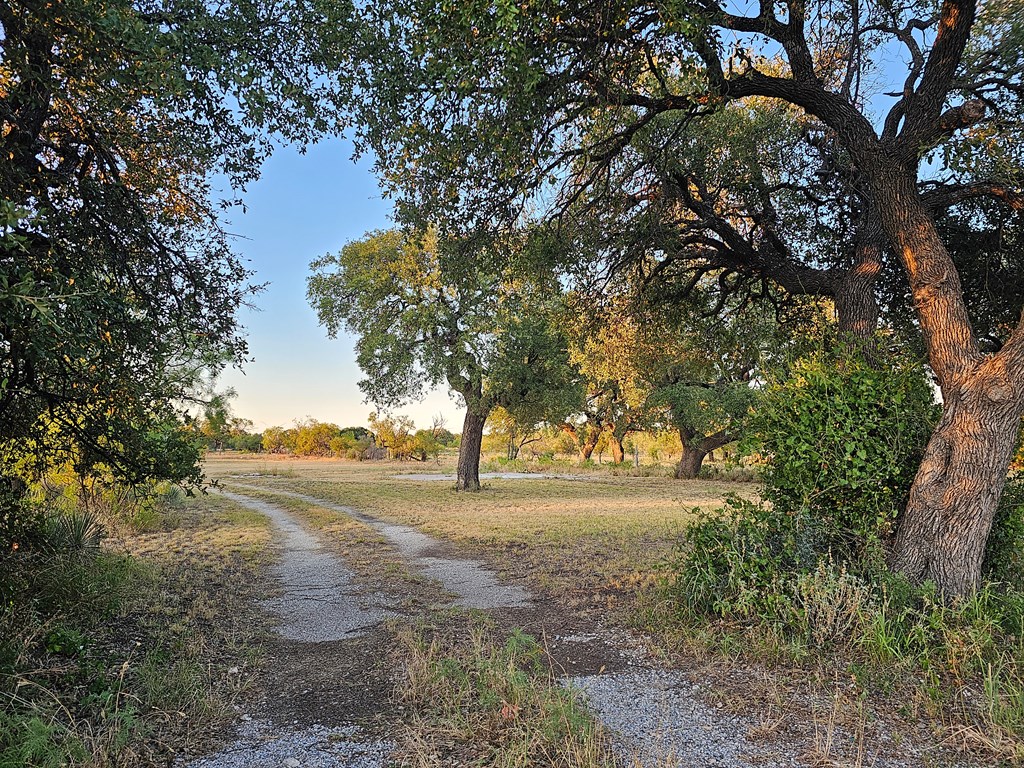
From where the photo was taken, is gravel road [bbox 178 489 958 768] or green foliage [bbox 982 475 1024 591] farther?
green foliage [bbox 982 475 1024 591]

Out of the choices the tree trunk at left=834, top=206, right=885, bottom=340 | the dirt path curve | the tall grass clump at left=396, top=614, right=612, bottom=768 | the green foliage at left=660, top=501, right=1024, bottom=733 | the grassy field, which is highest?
the tree trunk at left=834, top=206, right=885, bottom=340

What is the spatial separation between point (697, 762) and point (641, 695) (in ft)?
3.00

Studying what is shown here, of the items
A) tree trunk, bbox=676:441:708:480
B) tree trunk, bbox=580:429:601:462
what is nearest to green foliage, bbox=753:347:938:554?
tree trunk, bbox=676:441:708:480

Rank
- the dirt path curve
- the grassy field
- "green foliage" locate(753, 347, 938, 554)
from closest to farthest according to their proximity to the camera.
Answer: the dirt path curve < "green foliage" locate(753, 347, 938, 554) < the grassy field

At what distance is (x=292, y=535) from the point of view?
12180mm

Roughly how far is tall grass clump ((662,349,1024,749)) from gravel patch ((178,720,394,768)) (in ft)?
9.42

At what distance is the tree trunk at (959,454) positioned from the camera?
490cm

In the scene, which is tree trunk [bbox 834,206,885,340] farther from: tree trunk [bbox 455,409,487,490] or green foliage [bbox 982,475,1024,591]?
tree trunk [bbox 455,409,487,490]

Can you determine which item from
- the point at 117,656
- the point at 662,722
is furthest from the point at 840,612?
the point at 117,656

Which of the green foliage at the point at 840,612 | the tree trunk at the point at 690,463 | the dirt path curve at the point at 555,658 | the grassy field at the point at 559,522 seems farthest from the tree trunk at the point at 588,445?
the green foliage at the point at 840,612

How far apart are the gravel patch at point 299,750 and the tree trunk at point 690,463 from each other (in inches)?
1167

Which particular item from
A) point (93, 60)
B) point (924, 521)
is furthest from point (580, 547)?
point (93, 60)

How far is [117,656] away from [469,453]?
1824cm

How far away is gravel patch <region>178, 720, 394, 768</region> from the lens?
3.18 meters
